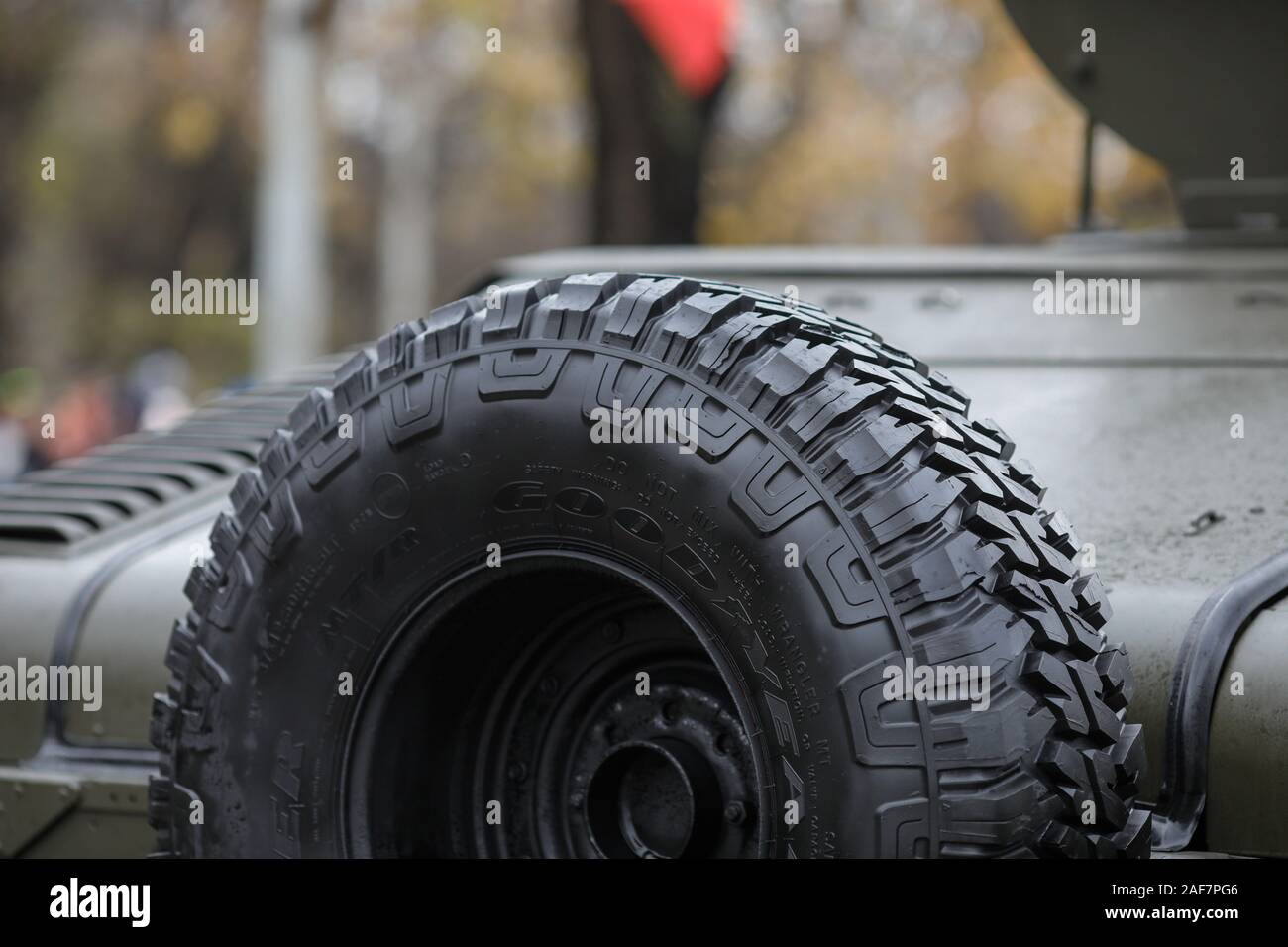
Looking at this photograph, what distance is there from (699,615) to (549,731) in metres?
0.50

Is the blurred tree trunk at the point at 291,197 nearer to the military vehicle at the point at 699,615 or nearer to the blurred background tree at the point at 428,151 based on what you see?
the blurred background tree at the point at 428,151

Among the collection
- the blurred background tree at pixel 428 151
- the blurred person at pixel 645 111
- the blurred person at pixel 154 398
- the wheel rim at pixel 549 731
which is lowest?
the wheel rim at pixel 549 731

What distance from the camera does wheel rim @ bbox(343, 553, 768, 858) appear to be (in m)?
2.53

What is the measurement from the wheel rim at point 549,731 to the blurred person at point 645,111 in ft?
24.9

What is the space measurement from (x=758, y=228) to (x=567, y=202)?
29.6 feet

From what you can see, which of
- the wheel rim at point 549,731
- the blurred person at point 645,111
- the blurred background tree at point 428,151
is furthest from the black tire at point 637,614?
the blurred background tree at point 428,151

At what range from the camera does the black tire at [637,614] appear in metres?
2.21

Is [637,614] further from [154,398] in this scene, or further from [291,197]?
[291,197]

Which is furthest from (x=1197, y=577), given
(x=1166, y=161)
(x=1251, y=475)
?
(x=1166, y=161)

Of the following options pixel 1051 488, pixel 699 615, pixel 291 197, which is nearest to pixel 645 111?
pixel 291 197

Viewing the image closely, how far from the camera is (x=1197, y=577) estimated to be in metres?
2.68

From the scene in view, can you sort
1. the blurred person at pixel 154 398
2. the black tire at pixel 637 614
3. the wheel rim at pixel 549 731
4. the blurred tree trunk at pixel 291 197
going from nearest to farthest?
1. the black tire at pixel 637 614
2. the wheel rim at pixel 549 731
3. the blurred person at pixel 154 398
4. the blurred tree trunk at pixel 291 197

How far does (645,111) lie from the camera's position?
10336 millimetres
